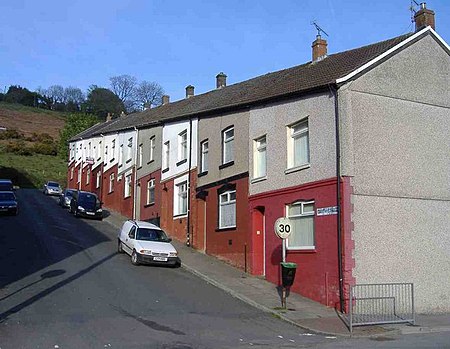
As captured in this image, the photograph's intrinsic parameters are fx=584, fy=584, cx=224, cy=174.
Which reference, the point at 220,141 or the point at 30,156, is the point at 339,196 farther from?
the point at 30,156

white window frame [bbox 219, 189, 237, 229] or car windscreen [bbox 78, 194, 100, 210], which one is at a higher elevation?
car windscreen [bbox 78, 194, 100, 210]

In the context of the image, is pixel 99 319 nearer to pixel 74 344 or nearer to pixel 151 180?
pixel 74 344

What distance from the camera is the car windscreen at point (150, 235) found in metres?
24.6

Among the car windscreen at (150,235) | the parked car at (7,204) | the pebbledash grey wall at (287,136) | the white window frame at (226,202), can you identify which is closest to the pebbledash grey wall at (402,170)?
the pebbledash grey wall at (287,136)

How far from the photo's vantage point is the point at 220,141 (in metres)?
27.0

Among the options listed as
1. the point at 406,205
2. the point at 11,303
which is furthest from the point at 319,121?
the point at 11,303

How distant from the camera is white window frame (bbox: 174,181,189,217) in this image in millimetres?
31498

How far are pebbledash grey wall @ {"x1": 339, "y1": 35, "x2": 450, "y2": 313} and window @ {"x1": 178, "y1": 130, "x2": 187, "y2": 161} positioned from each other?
48.9 feet

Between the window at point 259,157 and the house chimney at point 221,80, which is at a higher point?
the house chimney at point 221,80

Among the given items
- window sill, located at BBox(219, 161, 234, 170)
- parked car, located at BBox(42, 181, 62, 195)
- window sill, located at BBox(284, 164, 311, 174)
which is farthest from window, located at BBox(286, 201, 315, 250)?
parked car, located at BBox(42, 181, 62, 195)

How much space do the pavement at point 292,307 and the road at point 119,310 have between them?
45cm

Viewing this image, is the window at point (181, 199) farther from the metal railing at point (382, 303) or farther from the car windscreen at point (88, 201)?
the metal railing at point (382, 303)

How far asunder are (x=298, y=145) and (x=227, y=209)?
20.6ft

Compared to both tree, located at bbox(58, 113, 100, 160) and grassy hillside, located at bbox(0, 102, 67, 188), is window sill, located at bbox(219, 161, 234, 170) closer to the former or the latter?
grassy hillside, located at bbox(0, 102, 67, 188)
